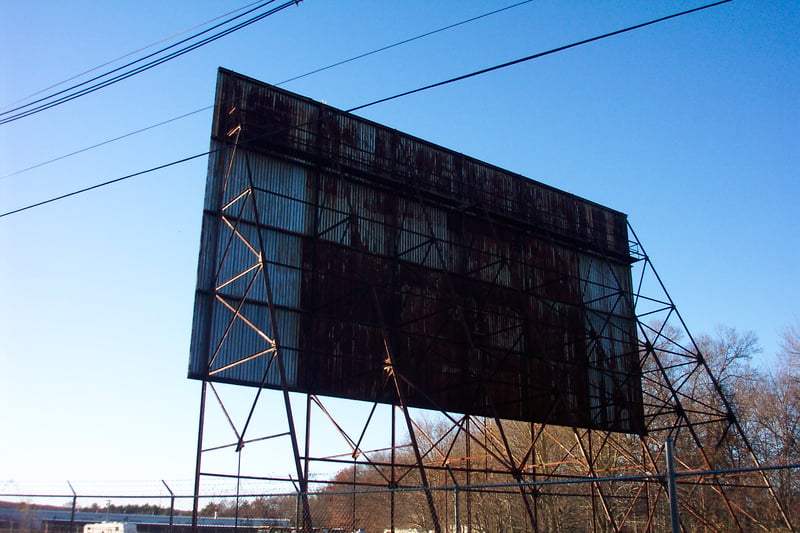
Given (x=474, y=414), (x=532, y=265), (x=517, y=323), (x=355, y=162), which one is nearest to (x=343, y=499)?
(x=474, y=414)

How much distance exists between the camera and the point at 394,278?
77.4ft

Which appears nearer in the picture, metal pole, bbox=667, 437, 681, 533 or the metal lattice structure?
metal pole, bbox=667, 437, 681, 533

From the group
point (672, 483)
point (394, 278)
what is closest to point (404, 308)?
point (394, 278)

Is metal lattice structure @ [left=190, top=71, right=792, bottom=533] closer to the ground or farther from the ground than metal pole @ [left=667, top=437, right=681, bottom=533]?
farther from the ground

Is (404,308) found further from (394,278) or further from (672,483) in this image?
(672,483)

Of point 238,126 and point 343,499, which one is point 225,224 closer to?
point 238,126

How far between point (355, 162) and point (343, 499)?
13479mm

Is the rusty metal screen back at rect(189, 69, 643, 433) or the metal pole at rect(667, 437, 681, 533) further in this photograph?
the rusty metal screen back at rect(189, 69, 643, 433)

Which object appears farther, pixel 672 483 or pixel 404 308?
pixel 404 308

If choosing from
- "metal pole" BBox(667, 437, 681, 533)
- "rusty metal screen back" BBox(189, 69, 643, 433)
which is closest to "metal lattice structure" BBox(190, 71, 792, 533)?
"rusty metal screen back" BBox(189, 69, 643, 433)

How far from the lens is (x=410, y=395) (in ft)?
75.7

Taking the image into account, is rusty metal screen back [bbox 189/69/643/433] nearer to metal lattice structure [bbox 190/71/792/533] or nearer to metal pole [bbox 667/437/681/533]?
metal lattice structure [bbox 190/71/792/533]

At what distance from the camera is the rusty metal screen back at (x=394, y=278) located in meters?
20.7

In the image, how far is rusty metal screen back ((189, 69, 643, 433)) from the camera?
20.7 m
